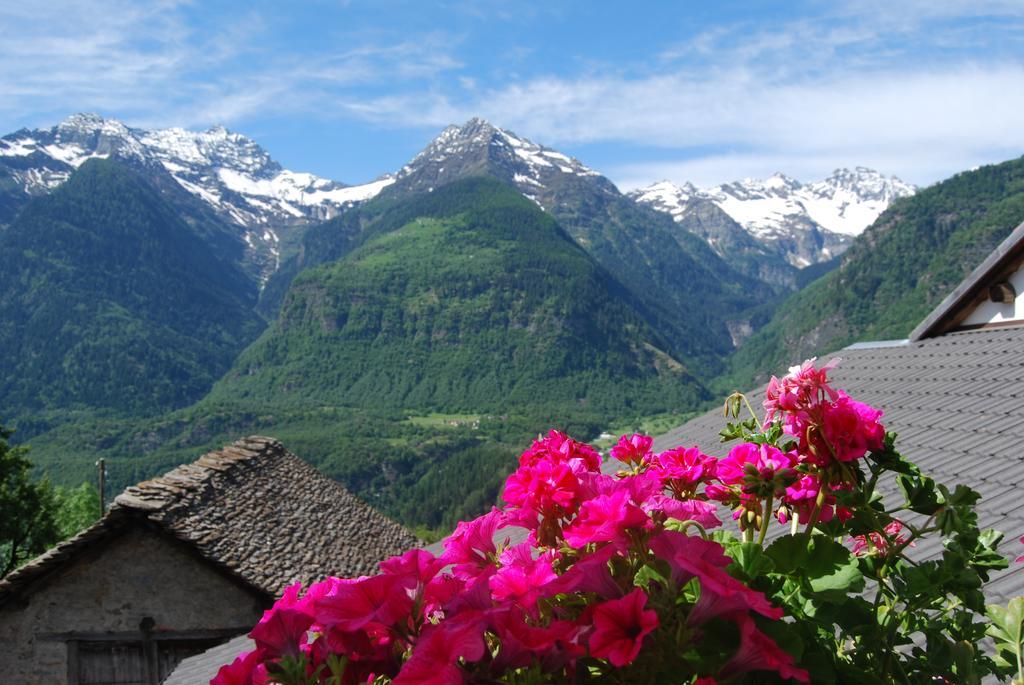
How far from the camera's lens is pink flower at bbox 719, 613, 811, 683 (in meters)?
1.11

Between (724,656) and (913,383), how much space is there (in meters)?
7.34

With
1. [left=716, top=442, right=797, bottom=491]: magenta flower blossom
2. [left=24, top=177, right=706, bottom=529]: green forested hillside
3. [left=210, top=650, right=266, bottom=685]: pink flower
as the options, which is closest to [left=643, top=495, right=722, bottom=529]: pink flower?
[left=716, top=442, right=797, bottom=491]: magenta flower blossom

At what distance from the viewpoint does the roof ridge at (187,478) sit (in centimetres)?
1286

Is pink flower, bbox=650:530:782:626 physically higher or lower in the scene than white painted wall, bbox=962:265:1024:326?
lower

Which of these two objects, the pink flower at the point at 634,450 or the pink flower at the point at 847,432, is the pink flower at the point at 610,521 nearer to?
the pink flower at the point at 847,432

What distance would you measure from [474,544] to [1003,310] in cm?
878

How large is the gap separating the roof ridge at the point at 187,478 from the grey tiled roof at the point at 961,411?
27.8ft

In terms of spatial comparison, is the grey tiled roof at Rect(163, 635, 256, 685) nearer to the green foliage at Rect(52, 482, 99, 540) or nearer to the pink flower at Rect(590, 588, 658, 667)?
the pink flower at Rect(590, 588, 658, 667)

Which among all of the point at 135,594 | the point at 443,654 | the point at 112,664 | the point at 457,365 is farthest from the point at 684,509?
the point at 457,365

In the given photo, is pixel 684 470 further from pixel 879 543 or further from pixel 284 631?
pixel 284 631

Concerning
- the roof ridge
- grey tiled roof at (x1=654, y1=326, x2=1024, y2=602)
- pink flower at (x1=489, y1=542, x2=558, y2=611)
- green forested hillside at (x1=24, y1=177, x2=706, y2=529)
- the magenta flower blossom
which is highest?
the magenta flower blossom

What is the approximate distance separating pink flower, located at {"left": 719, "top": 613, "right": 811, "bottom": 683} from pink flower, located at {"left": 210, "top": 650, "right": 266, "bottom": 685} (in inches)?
27.4

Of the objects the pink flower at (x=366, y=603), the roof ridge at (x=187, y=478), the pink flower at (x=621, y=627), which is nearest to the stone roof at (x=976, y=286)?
the pink flower at (x=621, y=627)

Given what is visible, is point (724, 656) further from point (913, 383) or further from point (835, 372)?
point (835, 372)
